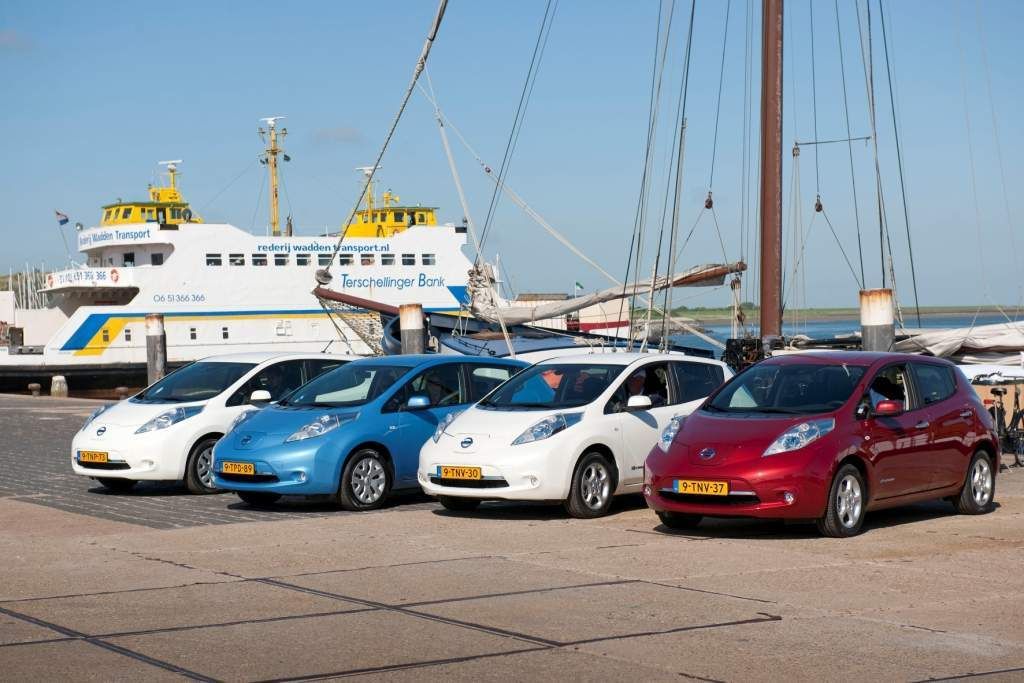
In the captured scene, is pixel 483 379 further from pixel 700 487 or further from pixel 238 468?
pixel 700 487

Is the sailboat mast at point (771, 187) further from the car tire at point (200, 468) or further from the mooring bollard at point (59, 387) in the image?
the mooring bollard at point (59, 387)

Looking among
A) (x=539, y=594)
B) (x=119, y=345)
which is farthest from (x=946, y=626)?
(x=119, y=345)

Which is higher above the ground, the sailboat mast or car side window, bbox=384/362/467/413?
the sailboat mast

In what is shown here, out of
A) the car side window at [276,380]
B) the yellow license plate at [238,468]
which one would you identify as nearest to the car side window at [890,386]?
the yellow license plate at [238,468]

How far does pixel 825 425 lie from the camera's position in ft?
34.4

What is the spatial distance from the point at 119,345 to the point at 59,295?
549 cm

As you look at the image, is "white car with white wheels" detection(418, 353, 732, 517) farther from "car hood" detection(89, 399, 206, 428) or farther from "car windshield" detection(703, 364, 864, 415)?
"car hood" detection(89, 399, 206, 428)

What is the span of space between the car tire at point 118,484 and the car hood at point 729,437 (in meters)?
6.99

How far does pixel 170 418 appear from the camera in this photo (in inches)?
570

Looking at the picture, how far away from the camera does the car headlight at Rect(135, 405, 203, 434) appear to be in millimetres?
14391

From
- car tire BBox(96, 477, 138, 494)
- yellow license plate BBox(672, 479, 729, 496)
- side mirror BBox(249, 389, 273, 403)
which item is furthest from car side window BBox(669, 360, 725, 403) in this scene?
car tire BBox(96, 477, 138, 494)

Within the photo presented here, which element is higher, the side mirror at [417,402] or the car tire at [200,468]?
the side mirror at [417,402]

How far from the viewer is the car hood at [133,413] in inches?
572

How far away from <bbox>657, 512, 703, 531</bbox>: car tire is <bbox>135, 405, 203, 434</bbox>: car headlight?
5874 mm
